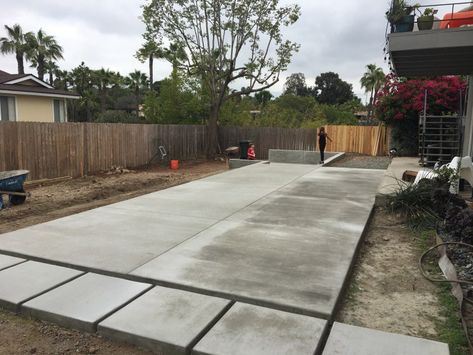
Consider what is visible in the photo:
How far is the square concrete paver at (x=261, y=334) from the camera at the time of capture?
2412 mm

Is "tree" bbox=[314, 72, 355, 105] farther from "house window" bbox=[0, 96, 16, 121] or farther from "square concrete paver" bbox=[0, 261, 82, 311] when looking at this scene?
"square concrete paver" bbox=[0, 261, 82, 311]

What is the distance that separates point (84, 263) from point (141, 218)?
1823 mm

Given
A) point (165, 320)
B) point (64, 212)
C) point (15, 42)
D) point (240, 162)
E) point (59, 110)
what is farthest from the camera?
point (15, 42)

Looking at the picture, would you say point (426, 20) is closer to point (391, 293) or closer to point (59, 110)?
point (391, 293)

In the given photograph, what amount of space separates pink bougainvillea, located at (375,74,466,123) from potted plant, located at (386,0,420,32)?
7.92 meters

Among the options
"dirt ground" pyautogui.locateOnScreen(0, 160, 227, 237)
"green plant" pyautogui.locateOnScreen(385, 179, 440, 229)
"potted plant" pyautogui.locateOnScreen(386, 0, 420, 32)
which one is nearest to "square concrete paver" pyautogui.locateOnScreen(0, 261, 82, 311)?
"dirt ground" pyautogui.locateOnScreen(0, 160, 227, 237)

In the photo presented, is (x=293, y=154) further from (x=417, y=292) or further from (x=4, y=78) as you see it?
(x=4, y=78)

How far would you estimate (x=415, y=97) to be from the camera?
16516 mm

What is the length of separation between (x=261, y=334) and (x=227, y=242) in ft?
6.39

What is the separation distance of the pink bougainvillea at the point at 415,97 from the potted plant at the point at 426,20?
310 inches

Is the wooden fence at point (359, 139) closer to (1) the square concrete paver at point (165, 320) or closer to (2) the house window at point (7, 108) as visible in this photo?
(2) the house window at point (7, 108)

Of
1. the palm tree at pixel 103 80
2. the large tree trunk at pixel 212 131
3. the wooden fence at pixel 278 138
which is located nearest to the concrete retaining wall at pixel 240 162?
the large tree trunk at pixel 212 131

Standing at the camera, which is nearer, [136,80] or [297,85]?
[136,80]

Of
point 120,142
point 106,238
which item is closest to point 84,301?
point 106,238
